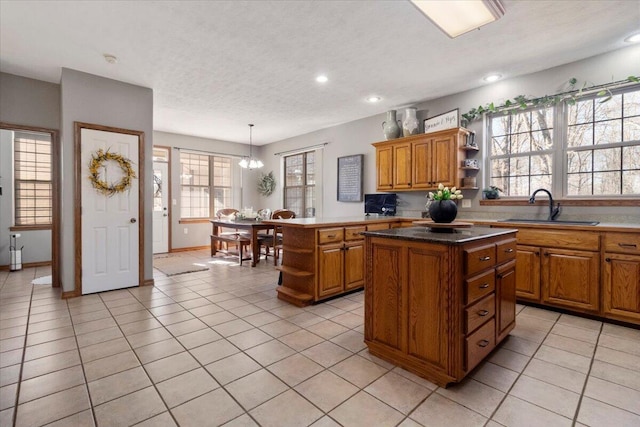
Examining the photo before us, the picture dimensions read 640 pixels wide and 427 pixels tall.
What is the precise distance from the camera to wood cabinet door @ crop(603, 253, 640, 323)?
2.63 m

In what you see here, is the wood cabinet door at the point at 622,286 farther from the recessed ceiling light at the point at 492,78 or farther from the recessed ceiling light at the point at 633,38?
the recessed ceiling light at the point at 492,78

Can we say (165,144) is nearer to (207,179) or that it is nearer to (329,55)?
(207,179)

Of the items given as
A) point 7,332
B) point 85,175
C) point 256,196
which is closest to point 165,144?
point 256,196

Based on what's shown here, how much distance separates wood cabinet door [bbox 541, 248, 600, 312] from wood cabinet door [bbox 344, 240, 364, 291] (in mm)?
1907

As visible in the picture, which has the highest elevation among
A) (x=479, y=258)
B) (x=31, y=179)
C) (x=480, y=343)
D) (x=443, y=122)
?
(x=443, y=122)

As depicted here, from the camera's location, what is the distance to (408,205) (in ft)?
16.4

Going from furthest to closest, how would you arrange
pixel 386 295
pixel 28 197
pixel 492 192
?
pixel 28 197
pixel 492 192
pixel 386 295

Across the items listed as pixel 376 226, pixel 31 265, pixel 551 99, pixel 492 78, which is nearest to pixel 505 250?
pixel 376 226

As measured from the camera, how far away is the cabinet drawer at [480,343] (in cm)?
185

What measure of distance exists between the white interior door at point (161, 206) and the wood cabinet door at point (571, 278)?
6.81 meters

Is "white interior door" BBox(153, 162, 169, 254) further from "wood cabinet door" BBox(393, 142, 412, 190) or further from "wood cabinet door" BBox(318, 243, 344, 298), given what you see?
"wood cabinet door" BBox(393, 142, 412, 190)

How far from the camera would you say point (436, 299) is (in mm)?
1836

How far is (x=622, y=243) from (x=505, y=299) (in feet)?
4.42

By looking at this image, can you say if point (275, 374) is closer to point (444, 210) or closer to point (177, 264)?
point (444, 210)
